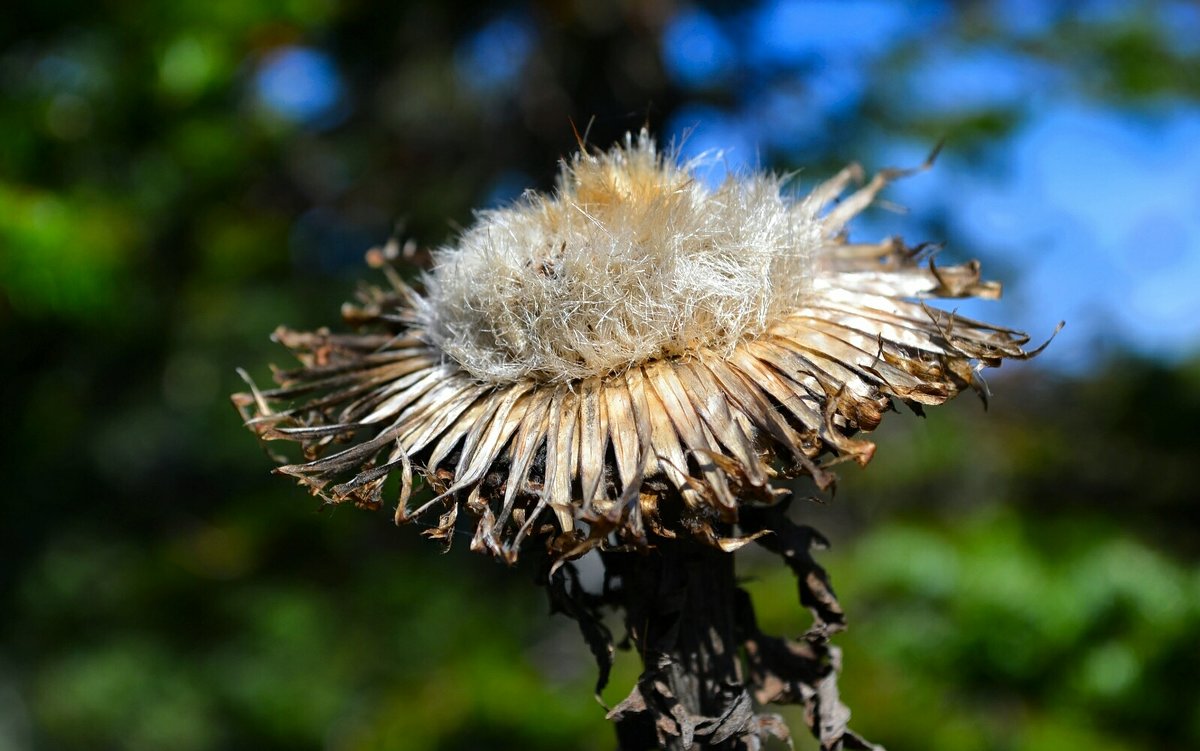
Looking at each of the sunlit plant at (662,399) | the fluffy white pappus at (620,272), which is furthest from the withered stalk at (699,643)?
the fluffy white pappus at (620,272)

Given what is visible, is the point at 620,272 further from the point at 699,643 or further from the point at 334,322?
the point at 334,322

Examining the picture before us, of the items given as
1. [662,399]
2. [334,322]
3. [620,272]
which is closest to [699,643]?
[662,399]

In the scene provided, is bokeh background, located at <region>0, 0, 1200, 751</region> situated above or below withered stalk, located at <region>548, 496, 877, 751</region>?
above

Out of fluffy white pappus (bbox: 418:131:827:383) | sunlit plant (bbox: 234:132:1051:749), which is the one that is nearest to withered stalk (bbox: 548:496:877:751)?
sunlit plant (bbox: 234:132:1051:749)

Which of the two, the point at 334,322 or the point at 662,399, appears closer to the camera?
the point at 662,399

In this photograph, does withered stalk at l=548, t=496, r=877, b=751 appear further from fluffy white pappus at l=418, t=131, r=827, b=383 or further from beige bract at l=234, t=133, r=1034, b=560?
fluffy white pappus at l=418, t=131, r=827, b=383

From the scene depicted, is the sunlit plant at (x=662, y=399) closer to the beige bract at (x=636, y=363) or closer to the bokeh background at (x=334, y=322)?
the beige bract at (x=636, y=363)

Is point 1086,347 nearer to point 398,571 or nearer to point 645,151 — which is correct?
point 398,571
